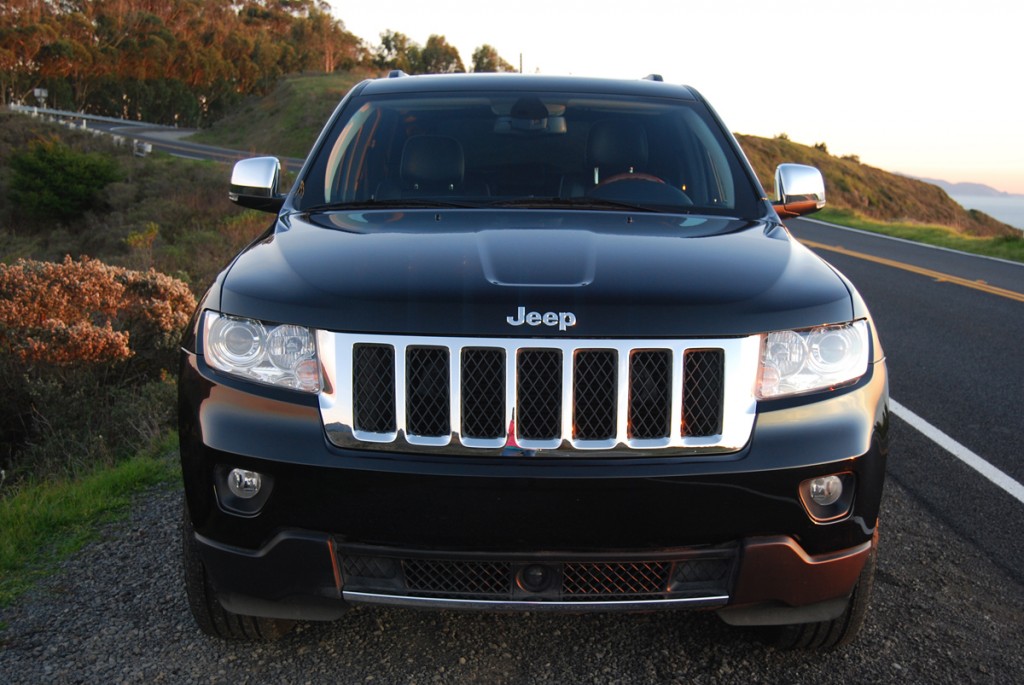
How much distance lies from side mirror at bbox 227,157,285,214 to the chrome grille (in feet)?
5.52

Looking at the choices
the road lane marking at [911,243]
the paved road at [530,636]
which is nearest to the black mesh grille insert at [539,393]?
the paved road at [530,636]

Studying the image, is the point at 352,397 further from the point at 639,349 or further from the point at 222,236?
the point at 222,236

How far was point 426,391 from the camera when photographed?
8.50 feet

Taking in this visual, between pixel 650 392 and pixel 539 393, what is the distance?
28 centimetres

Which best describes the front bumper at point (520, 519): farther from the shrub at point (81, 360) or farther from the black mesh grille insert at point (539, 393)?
the shrub at point (81, 360)

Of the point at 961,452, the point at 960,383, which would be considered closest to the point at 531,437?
the point at 961,452

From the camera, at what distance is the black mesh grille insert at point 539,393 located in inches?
101

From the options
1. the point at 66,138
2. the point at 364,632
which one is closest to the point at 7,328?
the point at 364,632

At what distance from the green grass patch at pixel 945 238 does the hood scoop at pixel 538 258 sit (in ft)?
53.7

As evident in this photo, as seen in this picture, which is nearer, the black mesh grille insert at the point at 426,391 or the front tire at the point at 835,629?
the black mesh grille insert at the point at 426,391

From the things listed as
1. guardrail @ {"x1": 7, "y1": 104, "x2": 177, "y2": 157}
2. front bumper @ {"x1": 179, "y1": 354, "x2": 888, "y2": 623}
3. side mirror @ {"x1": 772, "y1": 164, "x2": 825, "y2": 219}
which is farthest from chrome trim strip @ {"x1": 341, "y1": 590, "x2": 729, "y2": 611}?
guardrail @ {"x1": 7, "y1": 104, "x2": 177, "y2": 157}

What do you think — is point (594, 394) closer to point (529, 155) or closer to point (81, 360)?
point (529, 155)

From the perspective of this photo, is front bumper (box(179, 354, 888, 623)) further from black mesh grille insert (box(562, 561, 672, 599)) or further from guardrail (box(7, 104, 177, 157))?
guardrail (box(7, 104, 177, 157))

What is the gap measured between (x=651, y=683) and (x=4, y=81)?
271 feet
